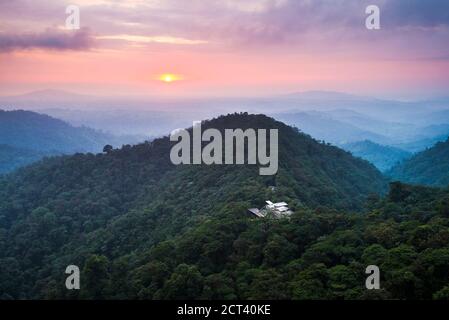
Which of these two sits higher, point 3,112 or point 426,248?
point 3,112

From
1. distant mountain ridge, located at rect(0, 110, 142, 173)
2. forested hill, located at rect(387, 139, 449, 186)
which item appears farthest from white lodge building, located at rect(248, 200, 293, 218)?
distant mountain ridge, located at rect(0, 110, 142, 173)

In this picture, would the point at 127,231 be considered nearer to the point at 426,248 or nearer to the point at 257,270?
the point at 257,270

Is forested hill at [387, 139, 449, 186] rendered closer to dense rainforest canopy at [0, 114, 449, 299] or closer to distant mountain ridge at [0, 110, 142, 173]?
dense rainforest canopy at [0, 114, 449, 299]

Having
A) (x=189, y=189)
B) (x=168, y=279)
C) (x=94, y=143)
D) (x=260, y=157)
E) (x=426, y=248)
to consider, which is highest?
(x=94, y=143)

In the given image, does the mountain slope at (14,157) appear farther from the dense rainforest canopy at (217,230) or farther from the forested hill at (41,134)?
the dense rainforest canopy at (217,230)

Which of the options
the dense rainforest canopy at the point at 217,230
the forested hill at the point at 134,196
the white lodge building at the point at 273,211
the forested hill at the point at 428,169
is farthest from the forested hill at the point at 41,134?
the white lodge building at the point at 273,211

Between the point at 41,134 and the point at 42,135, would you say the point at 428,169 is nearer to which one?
the point at 42,135

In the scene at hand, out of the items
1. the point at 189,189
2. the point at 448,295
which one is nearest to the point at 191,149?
the point at 189,189
